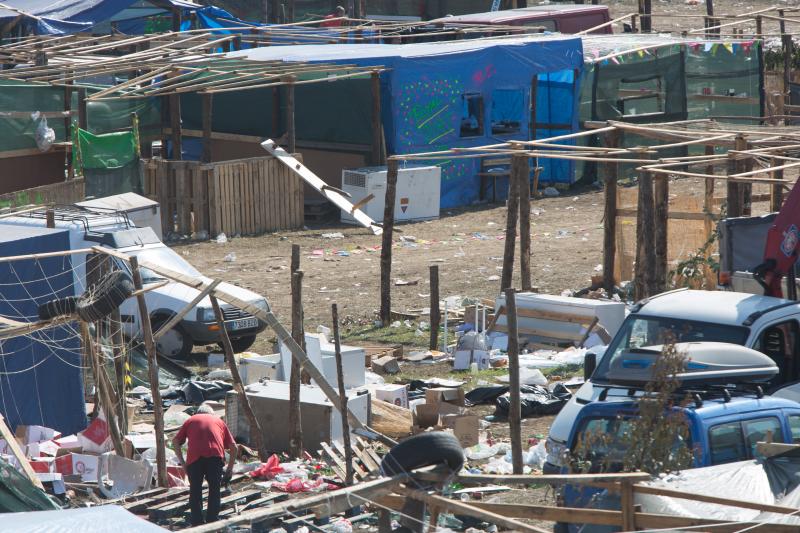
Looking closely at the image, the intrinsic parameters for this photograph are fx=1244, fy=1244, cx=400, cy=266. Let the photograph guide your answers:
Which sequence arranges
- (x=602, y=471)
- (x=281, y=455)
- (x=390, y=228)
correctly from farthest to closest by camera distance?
1. (x=390, y=228)
2. (x=281, y=455)
3. (x=602, y=471)

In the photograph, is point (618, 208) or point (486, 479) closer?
point (486, 479)

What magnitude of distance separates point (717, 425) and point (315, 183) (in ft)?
58.9

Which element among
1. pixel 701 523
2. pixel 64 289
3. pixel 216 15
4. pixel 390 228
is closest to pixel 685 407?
pixel 701 523

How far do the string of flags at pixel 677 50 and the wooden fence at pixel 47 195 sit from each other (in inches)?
528

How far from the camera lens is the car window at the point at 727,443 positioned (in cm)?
882

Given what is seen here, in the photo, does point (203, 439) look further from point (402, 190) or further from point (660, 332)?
point (402, 190)

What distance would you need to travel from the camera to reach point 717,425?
8.87m

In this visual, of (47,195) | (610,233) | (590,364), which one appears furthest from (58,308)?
(47,195)

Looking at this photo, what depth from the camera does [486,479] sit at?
6.58 metres

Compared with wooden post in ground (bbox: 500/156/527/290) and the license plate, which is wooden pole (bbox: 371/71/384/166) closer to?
wooden post in ground (bbox: 500/156/527/290)

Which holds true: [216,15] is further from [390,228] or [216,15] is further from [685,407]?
[685,407]

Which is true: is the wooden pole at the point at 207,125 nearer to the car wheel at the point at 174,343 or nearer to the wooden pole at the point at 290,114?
the wooden pole at the point at 290,114

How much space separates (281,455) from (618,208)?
27.4 ft

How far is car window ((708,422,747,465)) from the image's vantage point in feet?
28.9
